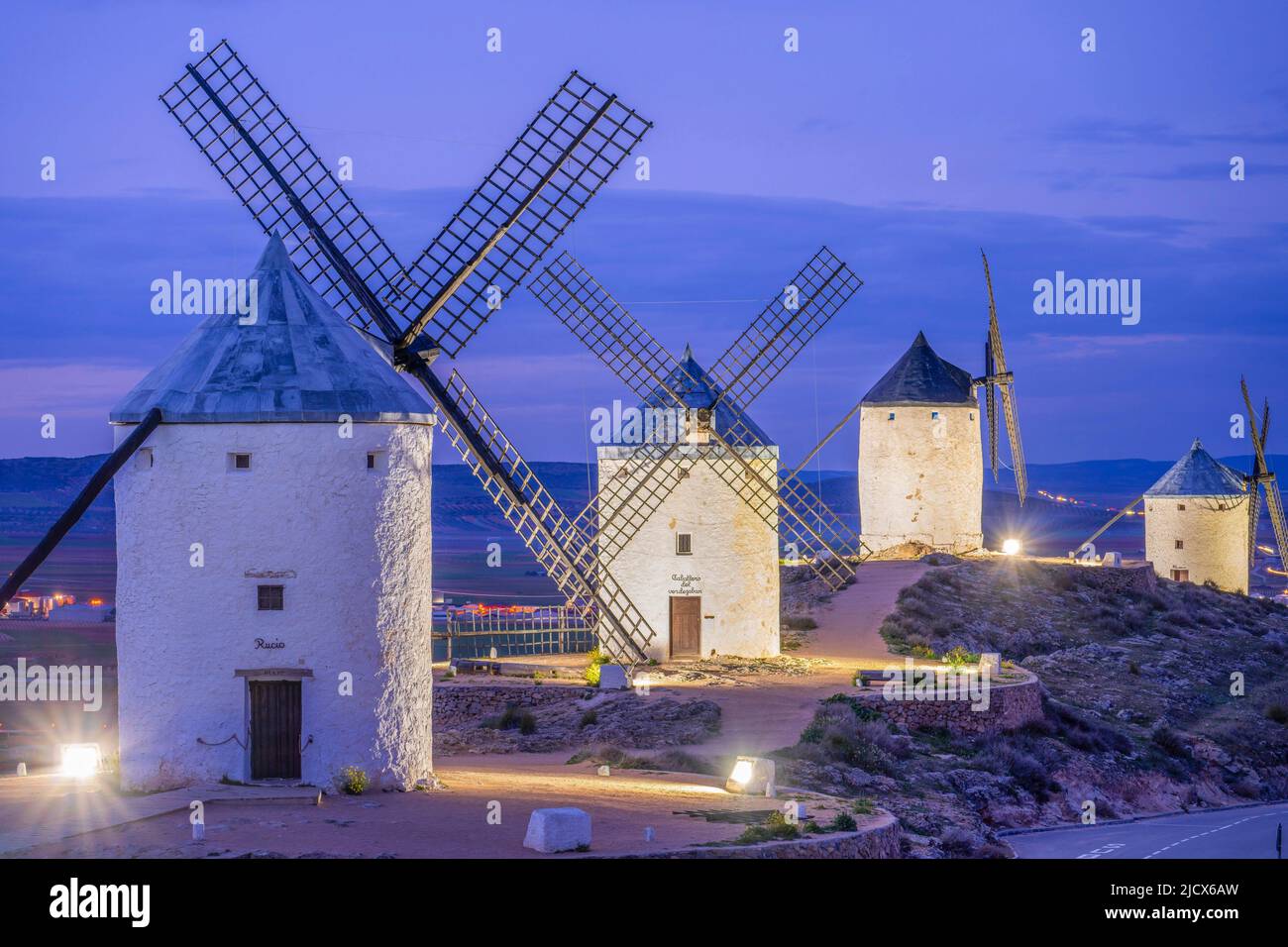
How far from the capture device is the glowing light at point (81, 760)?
61.4ft

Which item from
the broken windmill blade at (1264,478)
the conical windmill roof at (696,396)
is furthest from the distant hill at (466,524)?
the conical windmill roof at (696,396)

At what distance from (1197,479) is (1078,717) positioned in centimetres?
2221

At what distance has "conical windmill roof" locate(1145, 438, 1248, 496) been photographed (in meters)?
47.8

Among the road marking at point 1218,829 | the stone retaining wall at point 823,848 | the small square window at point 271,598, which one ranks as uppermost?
the small square window at point 271,598

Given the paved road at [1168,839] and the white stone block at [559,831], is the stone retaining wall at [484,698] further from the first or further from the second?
the white stone block at [559,831]

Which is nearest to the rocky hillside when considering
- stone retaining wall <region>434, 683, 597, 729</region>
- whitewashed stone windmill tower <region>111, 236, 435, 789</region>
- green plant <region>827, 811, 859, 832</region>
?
green plant <region>827, 811, 859, 832</region>

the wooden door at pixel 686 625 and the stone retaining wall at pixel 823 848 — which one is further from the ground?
the wooden door at pixel 686 625

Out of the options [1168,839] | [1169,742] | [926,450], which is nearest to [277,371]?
[1168,839]

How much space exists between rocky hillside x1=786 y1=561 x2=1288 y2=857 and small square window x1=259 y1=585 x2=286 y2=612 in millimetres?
7135

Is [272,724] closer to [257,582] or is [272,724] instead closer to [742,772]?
[257,582]

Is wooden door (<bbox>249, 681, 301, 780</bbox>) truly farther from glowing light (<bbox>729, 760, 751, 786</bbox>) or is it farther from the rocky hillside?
the rocky hillside

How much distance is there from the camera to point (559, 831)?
1474cm

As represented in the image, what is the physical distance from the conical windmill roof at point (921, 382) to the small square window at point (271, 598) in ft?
97.4
